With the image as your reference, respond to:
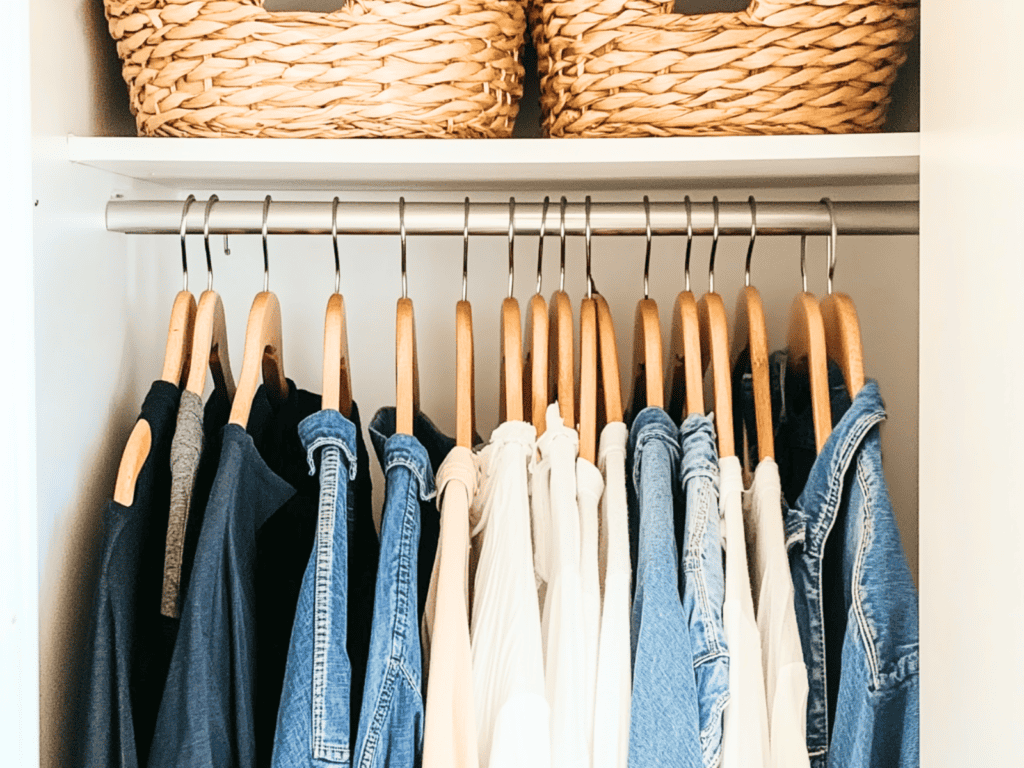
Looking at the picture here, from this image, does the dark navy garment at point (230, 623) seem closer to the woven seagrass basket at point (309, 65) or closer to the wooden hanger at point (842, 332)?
the woven seagrass basket at point (309, 65)

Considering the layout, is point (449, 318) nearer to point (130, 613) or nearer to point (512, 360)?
point (512, 360)

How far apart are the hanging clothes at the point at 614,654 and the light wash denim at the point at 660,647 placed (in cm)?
2

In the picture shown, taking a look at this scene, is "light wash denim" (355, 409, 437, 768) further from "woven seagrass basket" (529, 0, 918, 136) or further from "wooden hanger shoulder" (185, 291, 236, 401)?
"woven seagrass basket" (529, 0, 918, 136)

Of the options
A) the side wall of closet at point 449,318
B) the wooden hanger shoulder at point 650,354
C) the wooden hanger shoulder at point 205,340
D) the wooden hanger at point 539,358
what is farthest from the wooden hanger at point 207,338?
the wooden hanger shoulder at point 650,354

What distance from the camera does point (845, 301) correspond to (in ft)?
3.03

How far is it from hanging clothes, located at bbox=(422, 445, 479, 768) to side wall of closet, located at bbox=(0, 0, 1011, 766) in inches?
12.0

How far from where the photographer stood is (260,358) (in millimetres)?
902

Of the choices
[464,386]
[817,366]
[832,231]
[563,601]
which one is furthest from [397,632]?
[832,231]

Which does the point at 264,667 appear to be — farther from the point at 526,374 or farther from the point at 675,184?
the point at 675,184

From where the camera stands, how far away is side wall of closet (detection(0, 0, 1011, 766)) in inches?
21.1

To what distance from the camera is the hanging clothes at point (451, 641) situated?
755mm

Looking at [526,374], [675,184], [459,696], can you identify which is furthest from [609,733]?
[675,184]

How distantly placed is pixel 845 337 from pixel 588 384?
26 cm

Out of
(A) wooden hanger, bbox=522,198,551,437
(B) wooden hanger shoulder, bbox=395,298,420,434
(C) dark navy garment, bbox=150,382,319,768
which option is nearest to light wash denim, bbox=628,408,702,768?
(A) wooden hanger, bbox=522,198,551,437
